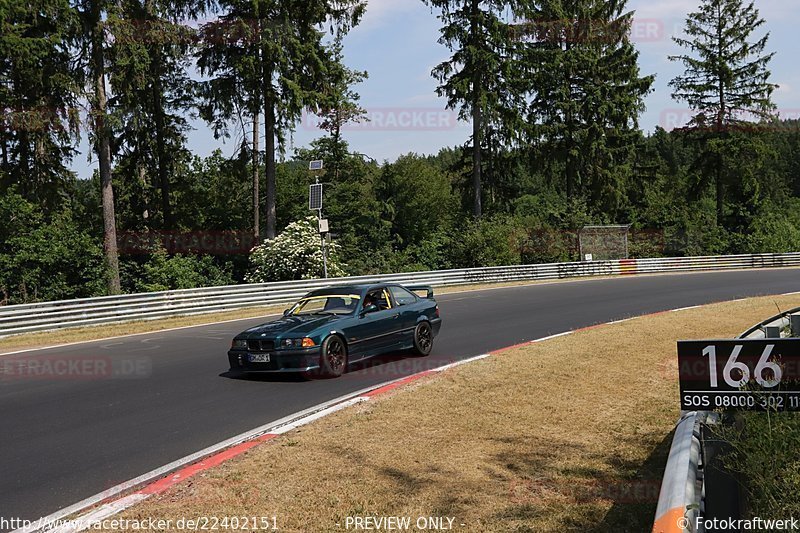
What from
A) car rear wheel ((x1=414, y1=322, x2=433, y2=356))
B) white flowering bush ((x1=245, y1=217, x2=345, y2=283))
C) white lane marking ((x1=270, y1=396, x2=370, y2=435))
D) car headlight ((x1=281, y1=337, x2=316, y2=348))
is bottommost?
white lane marking ((x1=270, y1=396, x2=370, y2=435))

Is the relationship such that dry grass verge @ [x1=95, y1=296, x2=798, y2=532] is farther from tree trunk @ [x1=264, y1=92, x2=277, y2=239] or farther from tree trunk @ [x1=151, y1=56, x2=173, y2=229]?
tree trunk @ [x1=151, y1=56, x2=173, y2=229]

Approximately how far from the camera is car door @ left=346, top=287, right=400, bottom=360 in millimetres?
10195

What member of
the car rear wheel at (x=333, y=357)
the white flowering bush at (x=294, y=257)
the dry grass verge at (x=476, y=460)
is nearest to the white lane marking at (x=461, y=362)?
the dry grass verge at (x=476, y=460)

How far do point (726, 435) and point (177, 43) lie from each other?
93.9 feet

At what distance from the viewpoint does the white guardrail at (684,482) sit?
10.2 ft

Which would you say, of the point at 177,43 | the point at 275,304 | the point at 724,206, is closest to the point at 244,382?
the point at 275,304

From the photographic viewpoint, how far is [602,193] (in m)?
47.3

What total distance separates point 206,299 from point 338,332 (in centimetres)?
1236

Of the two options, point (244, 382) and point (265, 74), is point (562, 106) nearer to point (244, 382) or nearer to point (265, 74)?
point (265, 74)

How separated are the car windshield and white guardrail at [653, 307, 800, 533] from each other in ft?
21.3

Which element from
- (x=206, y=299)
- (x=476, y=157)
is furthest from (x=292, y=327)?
(x=476, y=157)

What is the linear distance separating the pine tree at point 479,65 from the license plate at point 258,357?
1212 inches

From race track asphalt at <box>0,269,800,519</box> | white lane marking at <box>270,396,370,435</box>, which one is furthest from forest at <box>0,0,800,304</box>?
white lane marking at <box>270,396,370,435</box>

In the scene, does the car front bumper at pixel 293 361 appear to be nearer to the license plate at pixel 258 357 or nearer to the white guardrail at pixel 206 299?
the license plate at pixel 258 357
